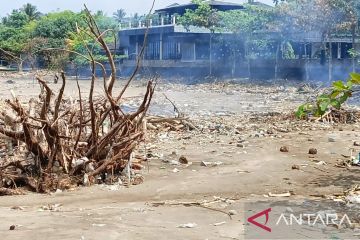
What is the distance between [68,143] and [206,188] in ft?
7.22

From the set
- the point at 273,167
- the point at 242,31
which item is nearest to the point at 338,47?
the point at 242,31

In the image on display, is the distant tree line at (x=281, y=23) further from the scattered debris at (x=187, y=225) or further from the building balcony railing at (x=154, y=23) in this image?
the scattered debris at (x=187, y=225)

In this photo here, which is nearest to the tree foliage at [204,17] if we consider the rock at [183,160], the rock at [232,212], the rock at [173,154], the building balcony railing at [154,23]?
the building balcony railing at [154,23]

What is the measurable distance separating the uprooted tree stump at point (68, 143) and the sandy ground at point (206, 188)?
368 millimetres

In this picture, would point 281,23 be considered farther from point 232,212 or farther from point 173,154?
point 232,212

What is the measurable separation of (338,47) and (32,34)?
31167mm

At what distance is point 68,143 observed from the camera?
7.91 metres

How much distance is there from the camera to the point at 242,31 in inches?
1284

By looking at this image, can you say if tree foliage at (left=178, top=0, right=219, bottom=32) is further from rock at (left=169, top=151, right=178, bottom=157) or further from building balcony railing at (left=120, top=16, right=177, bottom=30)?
rock at (left=169, top=151, right=178, bottom=157)

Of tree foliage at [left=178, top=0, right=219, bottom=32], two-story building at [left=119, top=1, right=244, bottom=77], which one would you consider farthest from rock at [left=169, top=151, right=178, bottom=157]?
two-story building at [left=119, top=1, right=244, bottom=77]

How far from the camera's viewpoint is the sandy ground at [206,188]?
545 cm

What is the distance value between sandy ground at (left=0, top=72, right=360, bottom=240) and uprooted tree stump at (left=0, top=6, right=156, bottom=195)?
37cm

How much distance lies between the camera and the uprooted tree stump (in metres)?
7.57

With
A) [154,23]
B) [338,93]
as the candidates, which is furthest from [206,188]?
[154,23]
